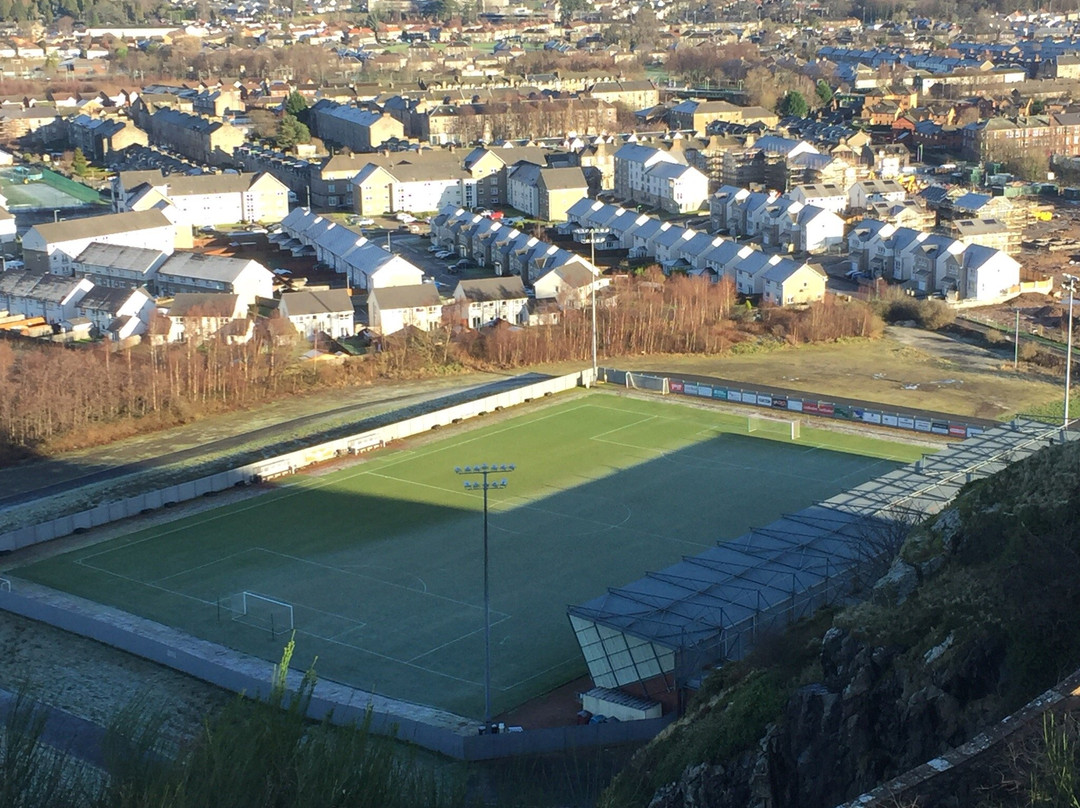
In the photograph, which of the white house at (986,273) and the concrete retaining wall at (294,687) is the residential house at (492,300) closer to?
the white house at (986,273)

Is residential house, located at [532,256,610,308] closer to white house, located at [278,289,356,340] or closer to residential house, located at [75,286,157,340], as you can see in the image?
white house, located at [278,289,356,340]

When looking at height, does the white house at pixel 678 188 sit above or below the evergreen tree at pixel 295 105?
below

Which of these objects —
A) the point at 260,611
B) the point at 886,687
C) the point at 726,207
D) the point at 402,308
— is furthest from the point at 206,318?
the point at 886,687

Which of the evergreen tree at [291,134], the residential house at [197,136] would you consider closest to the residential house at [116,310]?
the residential house at [197,136]

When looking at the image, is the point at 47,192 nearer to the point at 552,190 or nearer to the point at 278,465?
the point at 552,190

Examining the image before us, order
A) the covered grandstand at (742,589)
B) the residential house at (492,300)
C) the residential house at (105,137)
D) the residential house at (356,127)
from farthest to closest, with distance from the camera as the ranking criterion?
the residential house at (105,137)
the residential house at (356,127)
the residential house at (492,300)
the covered grandstand at (742,589)

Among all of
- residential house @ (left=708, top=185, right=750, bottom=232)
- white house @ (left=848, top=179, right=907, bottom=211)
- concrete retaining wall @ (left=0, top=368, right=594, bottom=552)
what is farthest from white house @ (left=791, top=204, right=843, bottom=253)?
concrete retaining wall @ (left=0, top=368, right=594, bottom=552)
